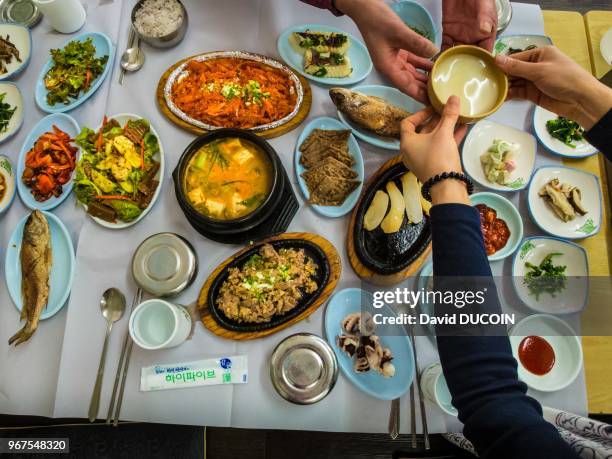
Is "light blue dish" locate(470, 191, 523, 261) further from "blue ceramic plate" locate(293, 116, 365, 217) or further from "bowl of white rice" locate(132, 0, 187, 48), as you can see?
"bowl of white rice" locate(132, 0, 187, 48)

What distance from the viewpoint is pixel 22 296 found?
1.82m

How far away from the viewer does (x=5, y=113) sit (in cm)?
211

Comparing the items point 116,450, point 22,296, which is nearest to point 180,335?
point 22,296

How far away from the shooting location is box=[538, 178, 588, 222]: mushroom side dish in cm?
188

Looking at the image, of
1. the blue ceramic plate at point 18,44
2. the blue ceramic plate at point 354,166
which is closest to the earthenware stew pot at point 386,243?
the blue ceramic plate at point 354,166

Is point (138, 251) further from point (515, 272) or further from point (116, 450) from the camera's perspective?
point (515, 272)

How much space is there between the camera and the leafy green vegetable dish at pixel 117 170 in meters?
1.89

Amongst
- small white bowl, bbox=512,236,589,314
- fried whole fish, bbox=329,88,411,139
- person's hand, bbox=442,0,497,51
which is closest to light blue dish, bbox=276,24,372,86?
fried whole fish, bbox=329,88,411,139

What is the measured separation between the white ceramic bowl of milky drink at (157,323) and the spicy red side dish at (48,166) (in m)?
0.84

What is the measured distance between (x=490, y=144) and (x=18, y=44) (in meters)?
2.78

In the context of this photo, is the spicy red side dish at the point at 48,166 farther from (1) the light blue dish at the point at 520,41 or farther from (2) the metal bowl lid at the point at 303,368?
(1) the light blue dish at the point at 520,41

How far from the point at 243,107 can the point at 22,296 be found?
145cm

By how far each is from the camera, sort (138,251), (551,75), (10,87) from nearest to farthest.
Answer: (551,75) → (138,251) → (10,87)

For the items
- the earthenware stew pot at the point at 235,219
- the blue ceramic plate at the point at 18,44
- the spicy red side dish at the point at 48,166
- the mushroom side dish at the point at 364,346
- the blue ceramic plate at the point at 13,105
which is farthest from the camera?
the blue ceramic plate at the point at 18,44
